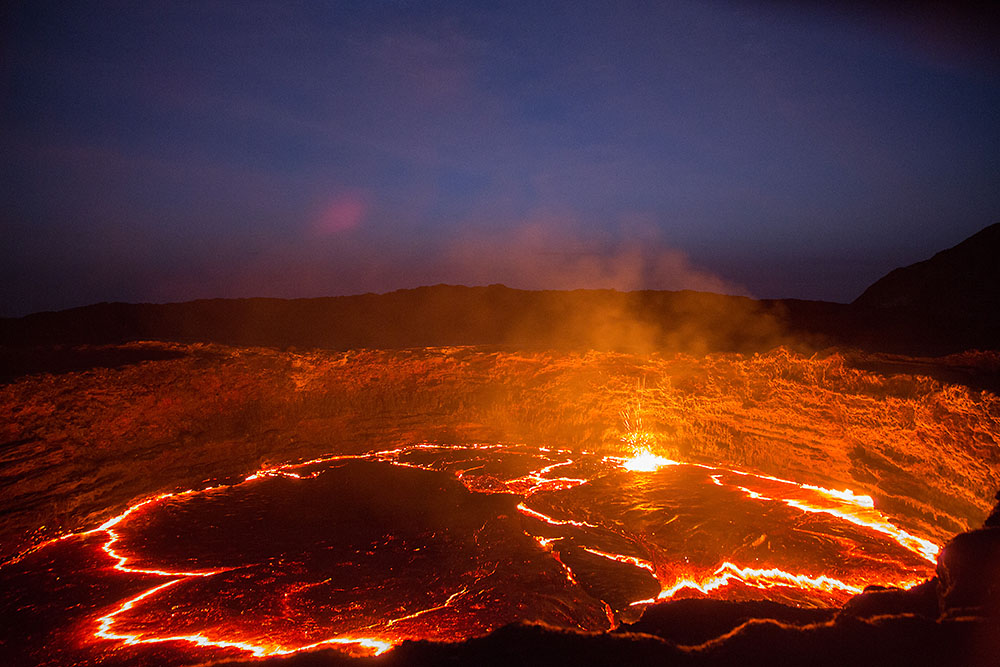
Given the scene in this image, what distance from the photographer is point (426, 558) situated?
24.3 feet

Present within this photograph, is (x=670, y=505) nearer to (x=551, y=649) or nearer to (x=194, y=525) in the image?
(x=551, y=649)

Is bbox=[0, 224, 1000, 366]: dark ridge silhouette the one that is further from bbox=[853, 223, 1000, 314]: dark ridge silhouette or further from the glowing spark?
the glowing spark

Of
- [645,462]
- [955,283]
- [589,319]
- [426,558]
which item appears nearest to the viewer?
[426,558]

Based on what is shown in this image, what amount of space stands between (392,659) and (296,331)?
13116 millimetres

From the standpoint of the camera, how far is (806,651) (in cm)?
271

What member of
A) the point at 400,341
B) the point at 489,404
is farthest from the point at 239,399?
the point at 489,404

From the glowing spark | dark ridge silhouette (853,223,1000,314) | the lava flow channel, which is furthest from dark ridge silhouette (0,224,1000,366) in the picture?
the lava flow channel

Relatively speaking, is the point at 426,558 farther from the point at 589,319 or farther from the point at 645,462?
the point at 589,319

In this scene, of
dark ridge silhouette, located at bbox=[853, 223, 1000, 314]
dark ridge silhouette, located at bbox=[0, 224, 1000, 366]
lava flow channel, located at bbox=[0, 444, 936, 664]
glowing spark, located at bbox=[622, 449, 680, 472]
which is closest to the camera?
lava flow channel, located at bbox=[0, 444, 936, 664]

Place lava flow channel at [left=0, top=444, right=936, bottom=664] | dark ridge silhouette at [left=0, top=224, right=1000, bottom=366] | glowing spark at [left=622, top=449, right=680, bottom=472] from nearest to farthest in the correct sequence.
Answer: lava flow channel at [left=0, top=444, right=936, bottom=664] → dark ridge silhouette at [left=0, top=224, right=1000, bottom=366] → glowing spark at [left=622, top=449, right=680, bottom=472]

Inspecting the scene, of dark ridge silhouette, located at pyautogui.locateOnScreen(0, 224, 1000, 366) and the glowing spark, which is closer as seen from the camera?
dark ridge silhouette, located at pyautogui.locateOnScreen(0, 224, 1000, 366)

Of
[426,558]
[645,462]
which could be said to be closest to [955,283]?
[645,462]

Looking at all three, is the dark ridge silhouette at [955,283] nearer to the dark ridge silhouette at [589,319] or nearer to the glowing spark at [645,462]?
the dark ridge silhouette at [589,319]

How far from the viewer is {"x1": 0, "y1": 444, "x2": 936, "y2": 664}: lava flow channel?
5.83 m
